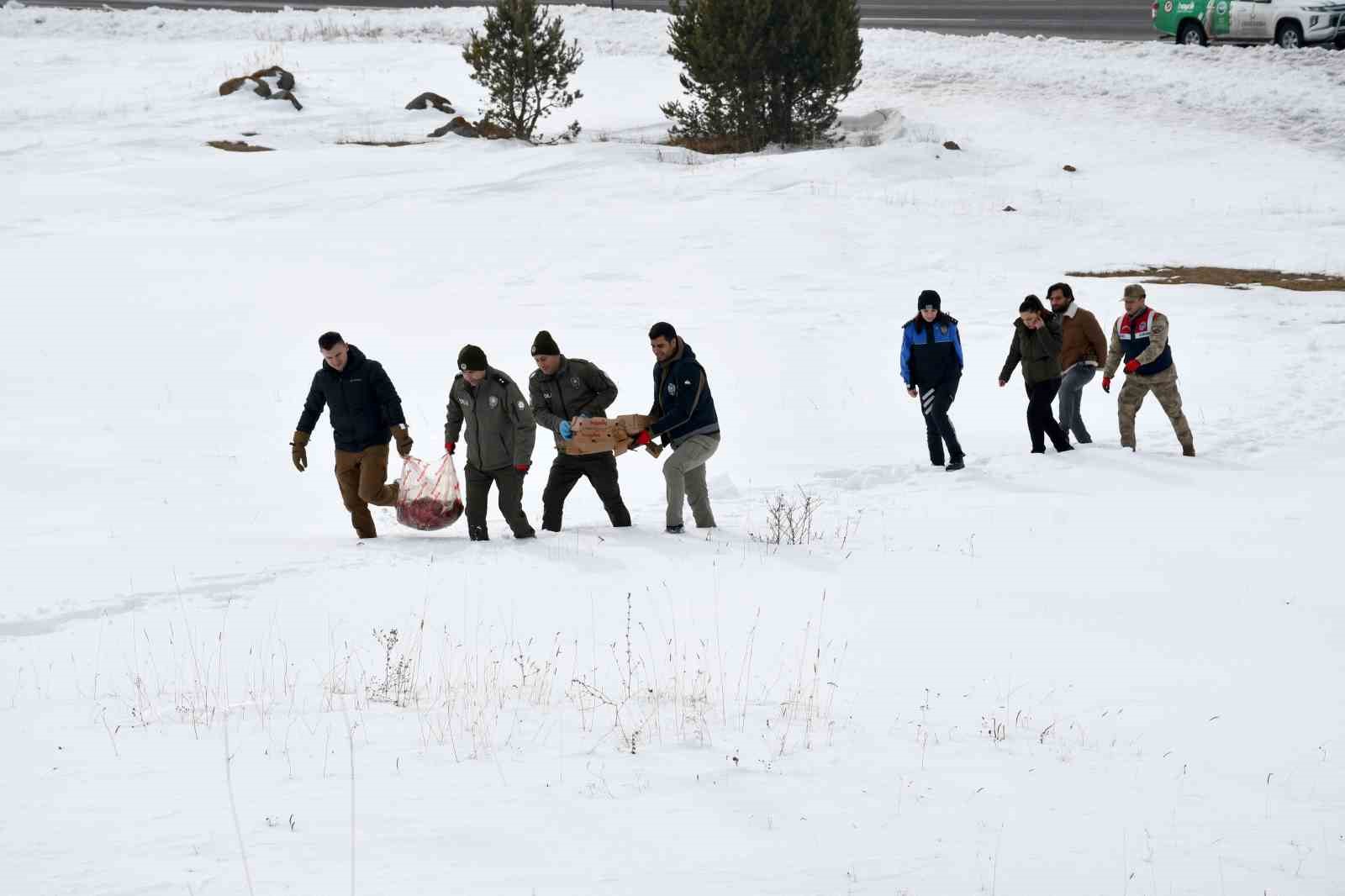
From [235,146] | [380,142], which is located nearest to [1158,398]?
[380,142]

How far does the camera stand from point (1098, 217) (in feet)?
75.4

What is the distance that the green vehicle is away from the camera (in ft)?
98.4

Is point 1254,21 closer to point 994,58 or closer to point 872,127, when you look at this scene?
point 994,58

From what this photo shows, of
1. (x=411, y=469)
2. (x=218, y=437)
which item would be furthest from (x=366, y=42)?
(x=411, y=469)

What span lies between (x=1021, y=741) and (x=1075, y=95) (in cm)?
2779

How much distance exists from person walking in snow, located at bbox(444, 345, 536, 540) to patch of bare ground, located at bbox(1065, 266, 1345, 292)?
13.4 metres

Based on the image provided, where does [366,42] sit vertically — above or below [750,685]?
above

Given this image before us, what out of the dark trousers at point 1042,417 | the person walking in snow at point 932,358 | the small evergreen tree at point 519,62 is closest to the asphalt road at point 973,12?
the small evergreen tree at point 519,62

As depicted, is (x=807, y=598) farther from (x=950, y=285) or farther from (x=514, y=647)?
(x=950, y=285)

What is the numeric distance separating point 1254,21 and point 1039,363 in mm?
24668

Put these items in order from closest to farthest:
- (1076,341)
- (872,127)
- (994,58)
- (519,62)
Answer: (1076,341), (519,62), (872,127), (994,58)

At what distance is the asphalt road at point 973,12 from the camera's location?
117ft

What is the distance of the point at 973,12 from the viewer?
38531 millimetres

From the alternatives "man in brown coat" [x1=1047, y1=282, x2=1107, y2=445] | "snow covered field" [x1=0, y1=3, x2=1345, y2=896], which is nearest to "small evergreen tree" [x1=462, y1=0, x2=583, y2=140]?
"snow covered field" [x1=0, y1=3, x2=1345, y2=896]
